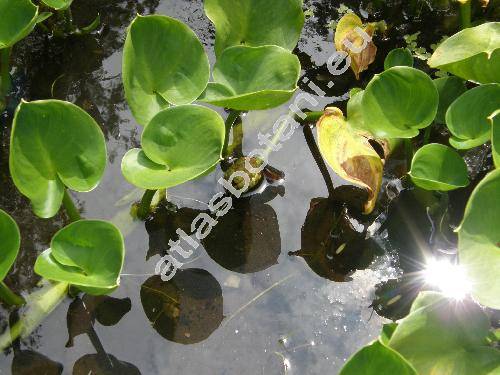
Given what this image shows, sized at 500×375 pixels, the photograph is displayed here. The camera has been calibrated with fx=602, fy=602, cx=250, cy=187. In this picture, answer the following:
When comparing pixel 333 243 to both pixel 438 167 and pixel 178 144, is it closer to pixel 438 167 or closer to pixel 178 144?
pixel 438 167

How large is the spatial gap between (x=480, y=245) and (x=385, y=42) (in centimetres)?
122

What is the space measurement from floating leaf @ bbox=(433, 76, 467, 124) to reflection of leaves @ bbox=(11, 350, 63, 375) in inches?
51.0

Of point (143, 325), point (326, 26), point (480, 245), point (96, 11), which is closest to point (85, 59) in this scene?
point (96, 11)

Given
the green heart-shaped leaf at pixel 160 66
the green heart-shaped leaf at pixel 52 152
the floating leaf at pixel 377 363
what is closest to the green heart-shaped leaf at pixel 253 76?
the green heart-shaped leaf at pixel 160 66

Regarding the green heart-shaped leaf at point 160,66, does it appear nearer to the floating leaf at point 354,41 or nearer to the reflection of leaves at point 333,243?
the reflection of leaves at point 333,243

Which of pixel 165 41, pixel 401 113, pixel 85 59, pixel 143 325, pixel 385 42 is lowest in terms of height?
pixel 143 325

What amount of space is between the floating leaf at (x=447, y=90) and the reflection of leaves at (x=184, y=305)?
2.78ft

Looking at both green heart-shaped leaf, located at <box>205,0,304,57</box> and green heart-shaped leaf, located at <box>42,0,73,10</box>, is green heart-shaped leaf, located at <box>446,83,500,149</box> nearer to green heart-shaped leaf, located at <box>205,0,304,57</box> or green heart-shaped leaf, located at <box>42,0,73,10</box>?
green heart-shaped leaf, located at <box>205,0,304,57</box>

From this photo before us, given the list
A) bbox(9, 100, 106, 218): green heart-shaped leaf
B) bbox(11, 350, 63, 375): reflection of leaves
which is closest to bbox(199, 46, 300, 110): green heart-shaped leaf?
bbox(9, 100, 106, 218): green heart-shaped leaf

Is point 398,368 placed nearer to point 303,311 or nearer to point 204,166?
point 303,311

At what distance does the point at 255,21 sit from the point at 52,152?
2.38ft

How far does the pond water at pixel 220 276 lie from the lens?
5.18ft

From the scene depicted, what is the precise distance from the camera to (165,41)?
1.58m

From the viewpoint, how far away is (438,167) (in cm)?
161
